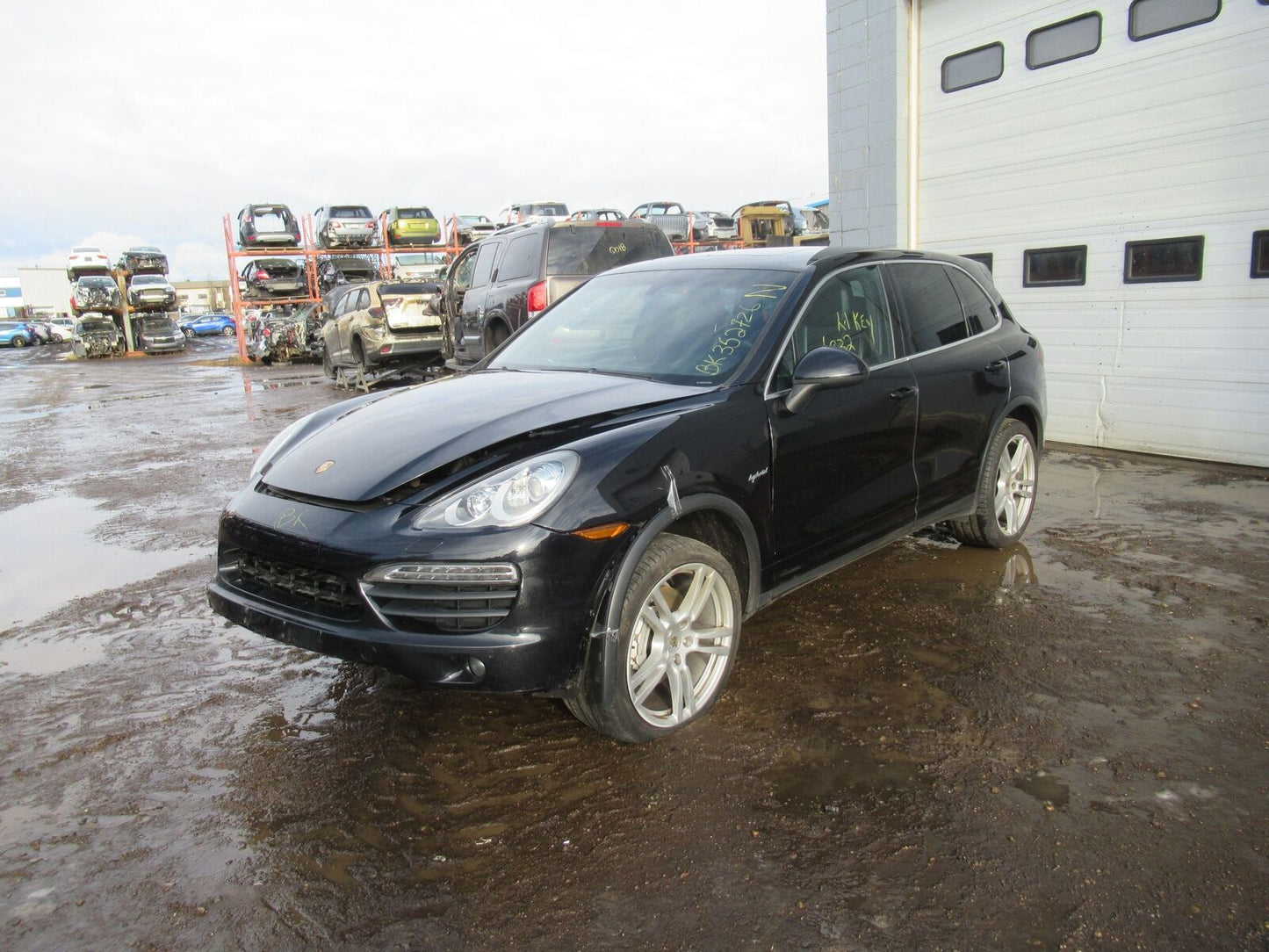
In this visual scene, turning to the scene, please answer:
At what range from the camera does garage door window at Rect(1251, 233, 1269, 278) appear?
7035 mm

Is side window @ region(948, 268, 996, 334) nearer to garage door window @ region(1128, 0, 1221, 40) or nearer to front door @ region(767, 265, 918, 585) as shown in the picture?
front door @ region(767, 265, 918, 585)

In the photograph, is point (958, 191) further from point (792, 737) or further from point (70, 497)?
point (70, 497)

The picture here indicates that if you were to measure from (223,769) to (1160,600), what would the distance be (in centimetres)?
409

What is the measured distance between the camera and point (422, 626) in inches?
108

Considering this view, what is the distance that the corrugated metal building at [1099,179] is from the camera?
283 inches

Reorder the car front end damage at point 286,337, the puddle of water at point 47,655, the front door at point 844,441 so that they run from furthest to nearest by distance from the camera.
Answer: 1. the car front end damage at point 286,337
2. the puddle of water at point 47,655
3. the front door at point 844,441

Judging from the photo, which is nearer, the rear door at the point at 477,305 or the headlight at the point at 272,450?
the headlight at the point at 272,450

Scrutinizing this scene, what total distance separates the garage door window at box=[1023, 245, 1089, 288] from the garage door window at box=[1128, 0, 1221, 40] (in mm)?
1739

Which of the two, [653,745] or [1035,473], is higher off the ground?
[1035,473]

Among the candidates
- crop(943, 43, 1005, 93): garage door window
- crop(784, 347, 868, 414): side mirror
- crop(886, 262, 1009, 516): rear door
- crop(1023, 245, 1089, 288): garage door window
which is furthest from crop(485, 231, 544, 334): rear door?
crop(784, 347, 868, 414): side mirror

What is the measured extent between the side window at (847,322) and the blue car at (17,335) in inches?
2040

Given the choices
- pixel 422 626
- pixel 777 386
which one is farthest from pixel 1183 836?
pixel 422 626

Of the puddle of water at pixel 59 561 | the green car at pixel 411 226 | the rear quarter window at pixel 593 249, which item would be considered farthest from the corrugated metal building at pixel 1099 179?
the green car at pixel 411 226

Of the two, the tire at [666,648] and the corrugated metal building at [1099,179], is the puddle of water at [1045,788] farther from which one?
the corrugated metal building at [1099,179]
